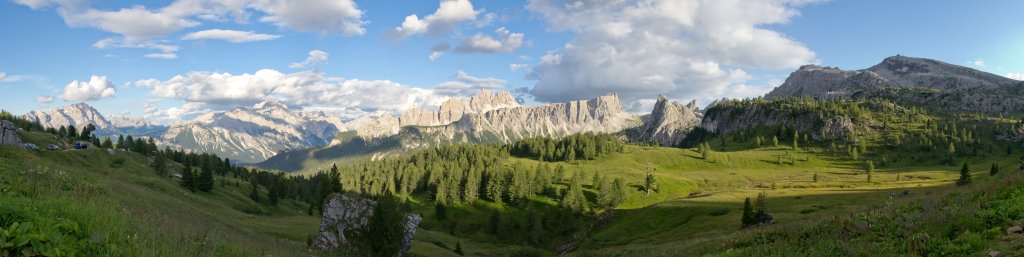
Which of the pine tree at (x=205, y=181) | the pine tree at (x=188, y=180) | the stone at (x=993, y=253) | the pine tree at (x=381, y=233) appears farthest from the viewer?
the pine tree at (x=205, y=181)

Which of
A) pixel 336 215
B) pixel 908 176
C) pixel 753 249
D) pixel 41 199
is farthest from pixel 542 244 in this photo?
pixel 908 176

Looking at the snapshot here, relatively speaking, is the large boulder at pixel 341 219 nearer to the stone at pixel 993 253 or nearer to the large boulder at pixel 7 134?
the stone at pixel 993 253

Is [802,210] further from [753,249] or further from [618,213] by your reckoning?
[753,249]

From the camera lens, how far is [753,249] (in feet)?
74.1

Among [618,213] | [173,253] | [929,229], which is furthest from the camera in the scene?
[618,213]

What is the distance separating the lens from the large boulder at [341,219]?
4672cm

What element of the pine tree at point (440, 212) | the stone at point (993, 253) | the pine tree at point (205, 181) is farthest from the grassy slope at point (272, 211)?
the stone at point (993, 253)

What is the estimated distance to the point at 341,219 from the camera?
4759 cm

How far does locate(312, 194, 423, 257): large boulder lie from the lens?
1839 inches

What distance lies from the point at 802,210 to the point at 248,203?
412 ft

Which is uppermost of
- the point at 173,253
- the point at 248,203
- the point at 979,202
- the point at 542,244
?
the point at 979,202

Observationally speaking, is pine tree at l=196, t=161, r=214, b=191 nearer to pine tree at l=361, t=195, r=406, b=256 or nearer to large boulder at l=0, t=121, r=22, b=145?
large boulder at l=0, t=121, r=22, b=145

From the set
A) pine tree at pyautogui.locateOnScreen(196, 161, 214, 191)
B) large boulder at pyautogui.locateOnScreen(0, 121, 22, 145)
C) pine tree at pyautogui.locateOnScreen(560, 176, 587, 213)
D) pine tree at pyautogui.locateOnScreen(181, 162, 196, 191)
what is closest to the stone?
pine tree at pyautogui.locateOnScreen(560, 176, 587, 213)

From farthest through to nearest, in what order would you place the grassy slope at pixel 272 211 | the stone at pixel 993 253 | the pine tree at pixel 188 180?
the pine tree at pixel 188 180 < the grassy slope at pixel 272 211 < the stone at pixel 993 253
